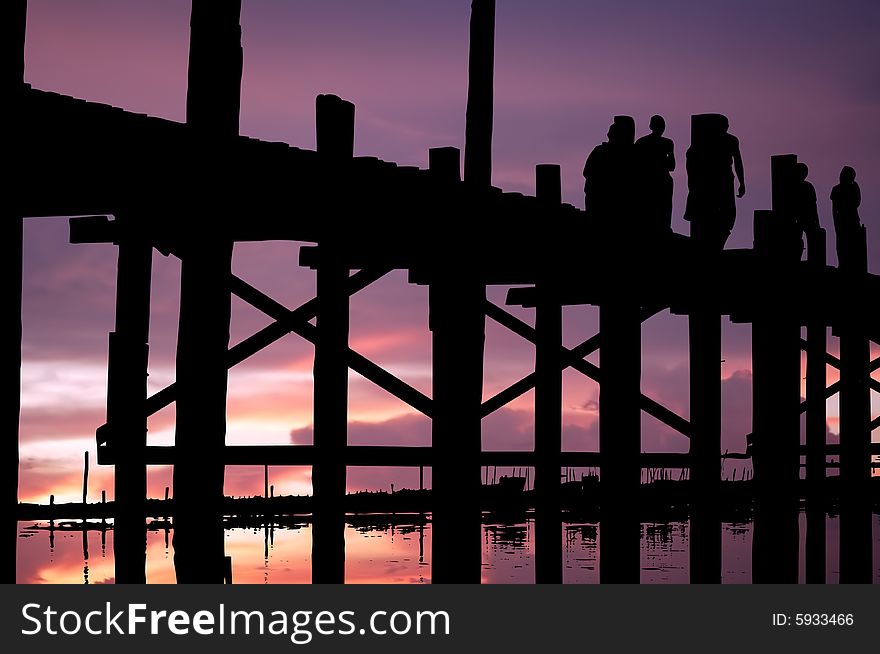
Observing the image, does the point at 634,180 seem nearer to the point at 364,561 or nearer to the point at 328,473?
the point at 328,473

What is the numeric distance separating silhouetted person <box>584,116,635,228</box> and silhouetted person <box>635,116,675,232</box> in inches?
7.1

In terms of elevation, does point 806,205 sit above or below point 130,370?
above

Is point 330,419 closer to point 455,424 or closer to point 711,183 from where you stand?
point 455,424

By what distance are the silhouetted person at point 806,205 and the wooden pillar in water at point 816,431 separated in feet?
0.32

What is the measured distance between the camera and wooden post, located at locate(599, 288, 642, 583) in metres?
12.0

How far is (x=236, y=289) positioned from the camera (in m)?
10.3

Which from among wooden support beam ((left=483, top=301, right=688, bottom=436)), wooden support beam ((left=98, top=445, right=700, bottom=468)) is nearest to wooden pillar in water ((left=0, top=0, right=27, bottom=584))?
wooden support beam ((left=98, top=445, right=700, bottom=468))

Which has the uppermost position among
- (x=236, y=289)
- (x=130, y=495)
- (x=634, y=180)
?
(x=634, y=180)

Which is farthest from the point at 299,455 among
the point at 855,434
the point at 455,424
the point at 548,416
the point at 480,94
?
the point at 855,434

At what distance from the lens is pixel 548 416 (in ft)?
44.5

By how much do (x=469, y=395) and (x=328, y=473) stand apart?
3.71 feet

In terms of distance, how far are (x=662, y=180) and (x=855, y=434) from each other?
5.10m

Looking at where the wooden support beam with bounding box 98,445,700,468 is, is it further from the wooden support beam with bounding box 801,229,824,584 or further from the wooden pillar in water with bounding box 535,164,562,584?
the wooden support beam with bounding box 801,229,824,584

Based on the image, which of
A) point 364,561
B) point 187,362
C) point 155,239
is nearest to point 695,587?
point 187,362
